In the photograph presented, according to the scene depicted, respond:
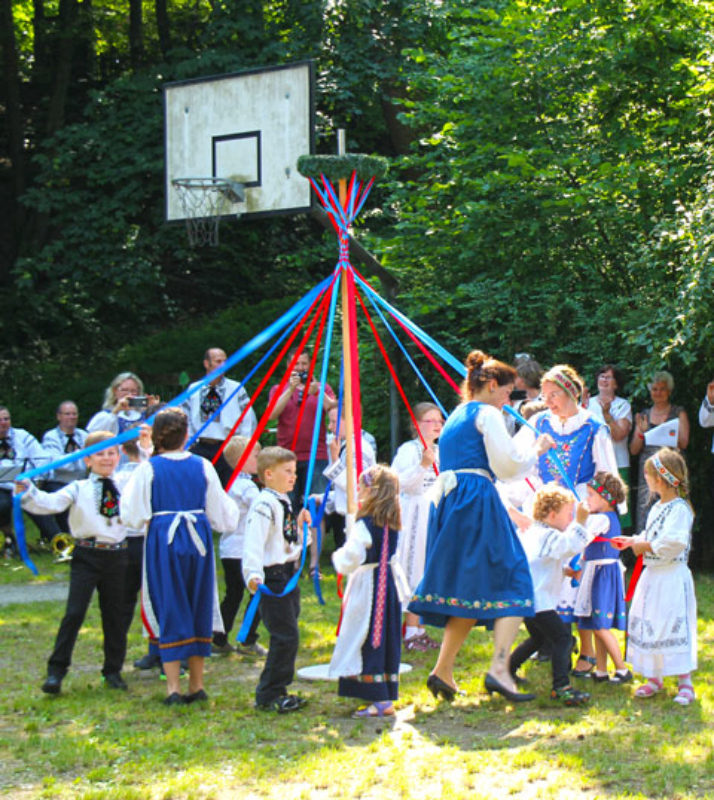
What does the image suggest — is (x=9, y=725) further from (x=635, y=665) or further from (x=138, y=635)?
(x=635, y=665)

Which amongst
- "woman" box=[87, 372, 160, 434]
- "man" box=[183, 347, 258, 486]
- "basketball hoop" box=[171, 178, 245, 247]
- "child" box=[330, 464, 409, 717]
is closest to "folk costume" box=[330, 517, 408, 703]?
"child" box=[330, 464, 409, 717]

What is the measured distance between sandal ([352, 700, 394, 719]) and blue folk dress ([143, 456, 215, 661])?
826mm

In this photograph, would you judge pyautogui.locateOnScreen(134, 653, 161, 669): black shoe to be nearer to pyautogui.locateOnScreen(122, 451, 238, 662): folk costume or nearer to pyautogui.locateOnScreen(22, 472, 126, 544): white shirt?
pyautogui.locateOnScreen(122, 451, 238, 662): folk costume

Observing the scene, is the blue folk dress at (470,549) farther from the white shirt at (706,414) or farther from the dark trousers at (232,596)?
the white shirt at (706,414)

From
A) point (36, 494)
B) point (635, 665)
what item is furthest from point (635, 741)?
point (36, 494)

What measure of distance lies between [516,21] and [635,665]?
706 centimetres

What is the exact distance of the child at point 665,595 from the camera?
508 centimetres

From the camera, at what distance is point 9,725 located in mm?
4887

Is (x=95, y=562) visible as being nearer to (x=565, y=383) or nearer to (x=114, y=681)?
(x=114, y=681)

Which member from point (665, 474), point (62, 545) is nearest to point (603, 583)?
point (665, 474)

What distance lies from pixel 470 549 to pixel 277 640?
990 millimetres

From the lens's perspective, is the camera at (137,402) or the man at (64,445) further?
the man at (64,445)

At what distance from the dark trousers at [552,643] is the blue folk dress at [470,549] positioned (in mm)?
267

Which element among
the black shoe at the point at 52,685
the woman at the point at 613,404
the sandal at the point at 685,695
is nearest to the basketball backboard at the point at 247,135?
the woman at the point at 613,404
